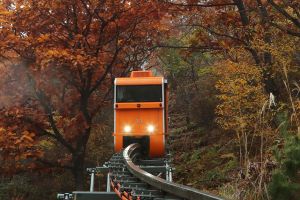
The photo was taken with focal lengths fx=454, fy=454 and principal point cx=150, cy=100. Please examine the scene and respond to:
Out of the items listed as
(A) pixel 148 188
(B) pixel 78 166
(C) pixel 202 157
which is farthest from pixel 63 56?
(A) pixel 148 188

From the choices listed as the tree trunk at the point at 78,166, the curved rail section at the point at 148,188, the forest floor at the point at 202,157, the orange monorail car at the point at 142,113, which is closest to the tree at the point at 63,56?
the tree trunk at the point at 78,166

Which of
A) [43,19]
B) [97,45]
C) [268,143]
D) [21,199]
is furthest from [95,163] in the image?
[268,143]

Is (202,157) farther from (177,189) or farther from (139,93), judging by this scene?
(177,189)

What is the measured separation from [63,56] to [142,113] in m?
2.78

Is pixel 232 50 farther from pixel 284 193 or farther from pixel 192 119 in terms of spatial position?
pixel 192 119

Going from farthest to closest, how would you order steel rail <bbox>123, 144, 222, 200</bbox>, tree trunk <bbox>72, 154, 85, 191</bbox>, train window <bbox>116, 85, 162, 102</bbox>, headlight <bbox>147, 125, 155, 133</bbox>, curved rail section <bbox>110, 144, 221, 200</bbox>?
1. tree trunk <bbox>72, 154, 85, 191</bbox>
2. train window <bbox>116, 85, 162, 102</bbox>
3. headlight <bbox>147, 125, 155, 133</bbox>
4. curved rail section <bbox>110, 144, 221, 200</bbox>
5. steel rail <bbox>123, 144, 222, 200</bbox>

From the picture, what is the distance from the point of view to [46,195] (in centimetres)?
1581

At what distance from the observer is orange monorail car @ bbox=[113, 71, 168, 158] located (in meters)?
12.8

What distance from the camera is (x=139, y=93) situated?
13180 mm

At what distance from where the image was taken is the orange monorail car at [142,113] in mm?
12750

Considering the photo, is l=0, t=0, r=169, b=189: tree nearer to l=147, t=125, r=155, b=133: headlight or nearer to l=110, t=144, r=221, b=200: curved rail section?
l=147, t=125, r=155, b=133: headlight

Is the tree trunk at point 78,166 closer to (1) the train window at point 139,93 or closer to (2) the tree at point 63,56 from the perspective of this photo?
(2) the tree at point 63,56

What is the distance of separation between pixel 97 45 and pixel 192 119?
8.27 meters

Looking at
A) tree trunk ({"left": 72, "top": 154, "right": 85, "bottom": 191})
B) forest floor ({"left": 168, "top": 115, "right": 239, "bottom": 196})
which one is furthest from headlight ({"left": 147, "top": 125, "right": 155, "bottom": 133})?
tree trunk ({"left": 72, "top": 154, "right": 85, "bottom": 191})
